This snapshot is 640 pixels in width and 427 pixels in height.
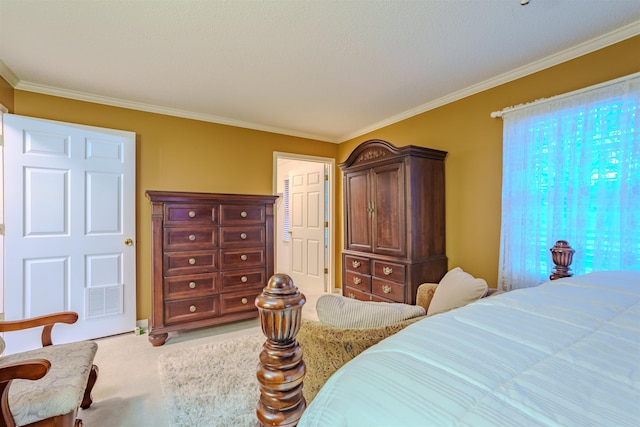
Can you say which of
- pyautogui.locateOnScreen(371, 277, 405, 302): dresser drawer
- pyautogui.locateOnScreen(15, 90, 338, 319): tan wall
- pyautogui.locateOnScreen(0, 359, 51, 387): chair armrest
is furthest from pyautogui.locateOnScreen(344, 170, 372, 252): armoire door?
pyautogui.locateOnScreen(0, 359, 51, 387): chair armrest

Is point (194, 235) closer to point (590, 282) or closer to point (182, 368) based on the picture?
point (182, 368)

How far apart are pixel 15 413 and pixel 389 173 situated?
110 inches

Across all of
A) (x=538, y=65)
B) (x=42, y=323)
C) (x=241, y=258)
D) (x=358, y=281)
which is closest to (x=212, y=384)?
(x=42, y=323)

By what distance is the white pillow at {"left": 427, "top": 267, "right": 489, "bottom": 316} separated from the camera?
4.34ft

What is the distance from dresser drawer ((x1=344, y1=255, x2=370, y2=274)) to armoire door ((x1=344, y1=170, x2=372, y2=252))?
0.11 meters

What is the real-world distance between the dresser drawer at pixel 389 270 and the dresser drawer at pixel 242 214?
4.38 feet

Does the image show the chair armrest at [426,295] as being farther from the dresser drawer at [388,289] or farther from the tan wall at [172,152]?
the tan wall at [172,152]

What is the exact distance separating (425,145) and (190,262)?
2755mm

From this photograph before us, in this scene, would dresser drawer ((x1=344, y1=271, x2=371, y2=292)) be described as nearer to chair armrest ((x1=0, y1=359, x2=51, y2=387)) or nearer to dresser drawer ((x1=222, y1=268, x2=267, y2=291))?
dresser drawer ((x1=222, y1=268, x2=267, y2=291))

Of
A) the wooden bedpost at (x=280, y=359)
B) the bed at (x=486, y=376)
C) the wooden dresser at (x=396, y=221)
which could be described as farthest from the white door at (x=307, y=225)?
the wooden bedpost at (x=280, y=359)

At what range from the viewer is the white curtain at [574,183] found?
67.6 inches

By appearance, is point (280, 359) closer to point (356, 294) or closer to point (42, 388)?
point (42, 388)

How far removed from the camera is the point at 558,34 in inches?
72.1

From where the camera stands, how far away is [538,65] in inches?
85.6
